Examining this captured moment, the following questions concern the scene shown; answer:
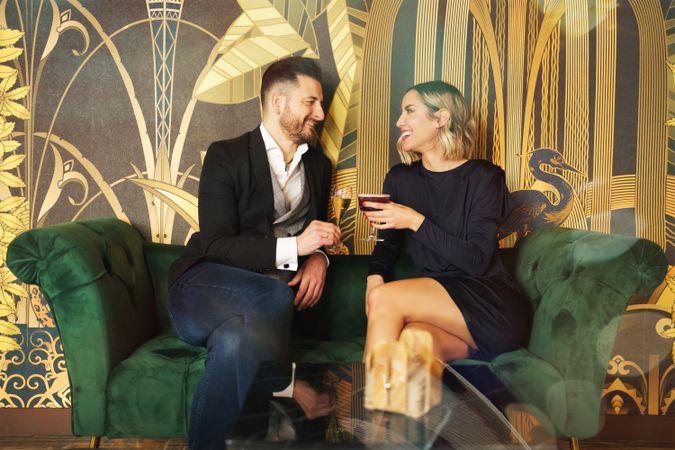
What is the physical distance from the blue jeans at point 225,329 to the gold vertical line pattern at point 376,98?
0.86 metres

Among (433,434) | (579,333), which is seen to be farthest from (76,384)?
(579,333)

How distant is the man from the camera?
1988 mm

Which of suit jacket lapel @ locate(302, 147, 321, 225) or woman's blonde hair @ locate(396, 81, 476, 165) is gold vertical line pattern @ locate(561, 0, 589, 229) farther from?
suit jacket lapel @ locate(302, 147, 321, 225)

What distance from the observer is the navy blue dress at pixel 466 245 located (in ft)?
7.13

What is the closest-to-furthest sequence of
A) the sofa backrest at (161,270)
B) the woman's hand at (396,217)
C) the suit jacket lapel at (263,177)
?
the woman's hand at (396,217) < the suit jacket lapel at (263,177) < the sofa backrest at (161,270)

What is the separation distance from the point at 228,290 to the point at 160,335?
551mm

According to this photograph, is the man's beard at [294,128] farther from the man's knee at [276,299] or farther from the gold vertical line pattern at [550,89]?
the gold vertical line pattern at [550,89]

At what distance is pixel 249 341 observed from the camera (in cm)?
202

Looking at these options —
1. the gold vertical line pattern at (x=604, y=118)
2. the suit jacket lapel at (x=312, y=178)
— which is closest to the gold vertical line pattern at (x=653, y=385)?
the gold vertical line pattern at (x=604, y=118)

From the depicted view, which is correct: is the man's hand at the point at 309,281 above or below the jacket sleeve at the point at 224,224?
below

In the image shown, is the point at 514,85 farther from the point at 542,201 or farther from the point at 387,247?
the point at 387,247

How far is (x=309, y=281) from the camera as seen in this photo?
239 centimetres

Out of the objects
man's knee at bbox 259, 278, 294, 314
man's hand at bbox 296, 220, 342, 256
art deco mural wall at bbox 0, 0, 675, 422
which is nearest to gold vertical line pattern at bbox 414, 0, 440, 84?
art deco mural wall at bbox 0, 0, 675, 422

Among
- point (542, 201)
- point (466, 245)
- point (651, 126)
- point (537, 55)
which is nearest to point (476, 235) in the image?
point (466, 245)
